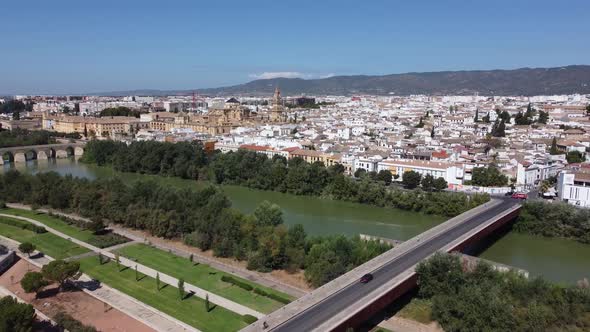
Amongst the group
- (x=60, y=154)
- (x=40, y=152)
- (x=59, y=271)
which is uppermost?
(x=59, y=271)

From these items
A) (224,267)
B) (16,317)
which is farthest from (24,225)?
(16,317)

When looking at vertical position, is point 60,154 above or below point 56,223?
below

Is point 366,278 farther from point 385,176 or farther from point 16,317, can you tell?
point 385,176

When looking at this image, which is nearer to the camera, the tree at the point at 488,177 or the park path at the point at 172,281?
the park path at the point at 172,281

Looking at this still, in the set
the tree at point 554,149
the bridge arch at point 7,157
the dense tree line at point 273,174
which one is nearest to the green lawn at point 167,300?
the dense tree line at point 273,174

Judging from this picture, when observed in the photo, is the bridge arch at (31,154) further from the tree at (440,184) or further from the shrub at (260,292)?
the shrub at (260,292)

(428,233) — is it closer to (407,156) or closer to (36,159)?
(407,156)

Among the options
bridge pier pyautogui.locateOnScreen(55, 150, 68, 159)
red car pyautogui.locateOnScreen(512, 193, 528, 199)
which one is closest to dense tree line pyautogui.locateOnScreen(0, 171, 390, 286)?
red car pyautogui.locateOnScreen(512, 193, 528, 199)
